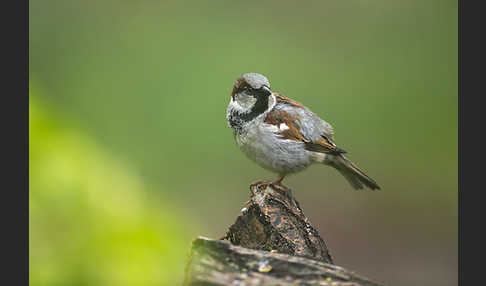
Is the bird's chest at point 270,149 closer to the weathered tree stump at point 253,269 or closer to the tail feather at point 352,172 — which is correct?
the tail feather at point 352,172

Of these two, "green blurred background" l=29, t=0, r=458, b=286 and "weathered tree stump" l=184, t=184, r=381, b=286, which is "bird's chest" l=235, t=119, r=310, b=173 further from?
"weathered tree stump" l=184, t=184, r=381, b=286

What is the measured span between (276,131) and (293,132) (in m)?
0.14

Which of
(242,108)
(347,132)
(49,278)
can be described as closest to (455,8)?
(347,132)

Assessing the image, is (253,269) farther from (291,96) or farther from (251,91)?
(291,96)

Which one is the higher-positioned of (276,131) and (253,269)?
(276,131)

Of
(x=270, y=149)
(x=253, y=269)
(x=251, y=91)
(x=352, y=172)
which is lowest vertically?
(x=253, y=269)

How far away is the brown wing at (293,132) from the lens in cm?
431

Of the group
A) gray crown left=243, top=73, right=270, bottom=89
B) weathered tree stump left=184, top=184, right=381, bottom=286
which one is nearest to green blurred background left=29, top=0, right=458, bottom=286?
gray crown left=243, top=73, right=270, bottom=89

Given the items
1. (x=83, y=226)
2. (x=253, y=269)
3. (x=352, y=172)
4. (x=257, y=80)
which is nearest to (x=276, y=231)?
(x=253, y=269)

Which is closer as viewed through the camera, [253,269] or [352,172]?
[253,269]

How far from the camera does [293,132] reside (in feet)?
14.3

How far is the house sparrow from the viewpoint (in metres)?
4.25

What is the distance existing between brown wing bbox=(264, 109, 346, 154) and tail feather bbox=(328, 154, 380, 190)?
7.9 inches

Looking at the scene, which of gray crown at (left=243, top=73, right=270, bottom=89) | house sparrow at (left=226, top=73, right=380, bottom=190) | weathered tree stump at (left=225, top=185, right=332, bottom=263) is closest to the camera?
weathered tree stump at (left=225, top=185, right=332, bottom=263)
